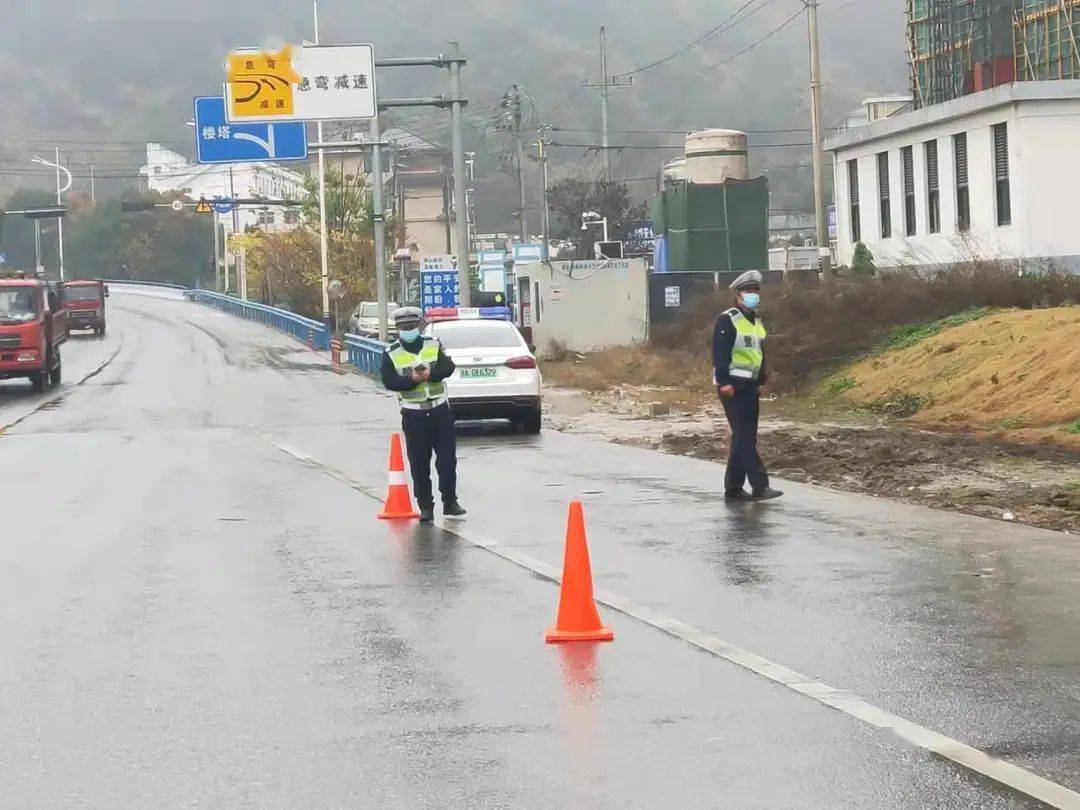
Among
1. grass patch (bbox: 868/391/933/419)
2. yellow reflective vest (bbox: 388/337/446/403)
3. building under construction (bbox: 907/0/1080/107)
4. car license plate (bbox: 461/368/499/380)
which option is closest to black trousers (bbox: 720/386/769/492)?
yellow reflective vest (bbox: 388/337/446/403)

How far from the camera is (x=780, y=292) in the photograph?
118ft

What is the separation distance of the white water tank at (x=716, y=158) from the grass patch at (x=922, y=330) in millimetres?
37192

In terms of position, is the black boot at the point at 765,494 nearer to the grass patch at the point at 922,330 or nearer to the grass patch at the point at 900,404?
the grass patch at the point at 900,404

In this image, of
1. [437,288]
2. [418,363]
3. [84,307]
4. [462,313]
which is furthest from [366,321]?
[418,363]

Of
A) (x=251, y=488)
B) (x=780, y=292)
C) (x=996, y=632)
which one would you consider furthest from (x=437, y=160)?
(x=996, y=632)

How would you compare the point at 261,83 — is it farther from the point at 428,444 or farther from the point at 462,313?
the point at 428,444

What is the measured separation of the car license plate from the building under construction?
2276 cm

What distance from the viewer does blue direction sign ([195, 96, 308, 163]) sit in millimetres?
41781

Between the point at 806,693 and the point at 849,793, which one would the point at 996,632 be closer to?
the point at 806,693

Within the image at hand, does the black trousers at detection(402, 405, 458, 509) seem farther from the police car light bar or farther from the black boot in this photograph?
the police car light bar

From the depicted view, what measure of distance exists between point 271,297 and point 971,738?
3920 inches

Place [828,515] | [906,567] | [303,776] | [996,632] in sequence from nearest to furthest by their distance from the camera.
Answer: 1. [303,776]
2. [996,632]
3. [906,567]
4. [828,515]

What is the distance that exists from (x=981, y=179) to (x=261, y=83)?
15662mm

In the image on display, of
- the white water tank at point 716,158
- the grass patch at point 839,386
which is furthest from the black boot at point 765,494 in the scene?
the white water tank at point 716,158
